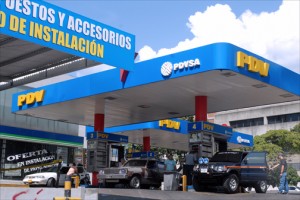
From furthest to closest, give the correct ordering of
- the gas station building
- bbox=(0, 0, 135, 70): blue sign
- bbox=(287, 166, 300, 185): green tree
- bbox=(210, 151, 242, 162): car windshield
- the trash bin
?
bbox=(287, 166, 300, 185): green tree, the trash bin, bbox=(210, 151, 242, 162): car windshield, the gas station building, bbox=(0, 0, 135, 70): blue sign

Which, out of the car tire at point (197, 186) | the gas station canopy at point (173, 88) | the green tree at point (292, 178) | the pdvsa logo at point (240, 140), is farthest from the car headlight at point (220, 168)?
the green tree at point (292, 178)

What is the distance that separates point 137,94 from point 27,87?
16.5 meters

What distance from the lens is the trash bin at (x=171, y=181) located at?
19.9 meters

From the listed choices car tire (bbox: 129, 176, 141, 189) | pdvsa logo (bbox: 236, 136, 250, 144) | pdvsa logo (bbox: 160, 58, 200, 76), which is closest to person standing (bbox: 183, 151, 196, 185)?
car tire (bbox: 129, 176, 141, 189)

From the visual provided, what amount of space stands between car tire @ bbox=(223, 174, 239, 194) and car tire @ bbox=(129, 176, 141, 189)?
197 inches

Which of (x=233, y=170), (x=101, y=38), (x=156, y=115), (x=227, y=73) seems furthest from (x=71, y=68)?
(x=156, y=115)

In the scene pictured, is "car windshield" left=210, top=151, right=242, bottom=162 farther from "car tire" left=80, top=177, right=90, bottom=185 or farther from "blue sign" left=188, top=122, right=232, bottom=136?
"car tire" left=80, top=177, right=90, bottom=185

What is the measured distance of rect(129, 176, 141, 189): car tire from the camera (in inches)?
816

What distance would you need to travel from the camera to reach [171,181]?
19.9 meters

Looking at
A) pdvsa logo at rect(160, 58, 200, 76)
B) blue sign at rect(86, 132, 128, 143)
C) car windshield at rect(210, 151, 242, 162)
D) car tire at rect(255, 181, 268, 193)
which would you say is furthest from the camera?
blue sign at rect(86, 132, 128, 143)

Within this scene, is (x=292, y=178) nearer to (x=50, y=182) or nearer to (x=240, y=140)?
(x=240, y=140)

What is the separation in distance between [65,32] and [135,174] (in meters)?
9.88

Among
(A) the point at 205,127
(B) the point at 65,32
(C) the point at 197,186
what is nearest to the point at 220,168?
(C) the point at 197,186

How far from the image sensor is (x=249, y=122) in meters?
83.1
